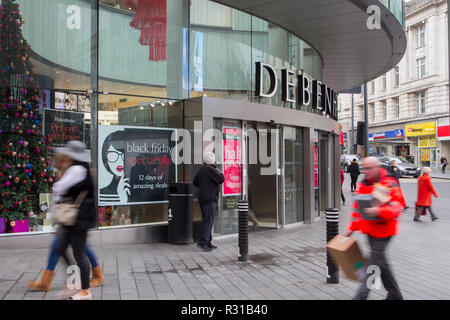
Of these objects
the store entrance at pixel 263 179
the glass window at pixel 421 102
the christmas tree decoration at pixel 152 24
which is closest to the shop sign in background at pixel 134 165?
the christmas tree decoration at pixel 152 24

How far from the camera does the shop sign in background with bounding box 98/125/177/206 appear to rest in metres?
8.97

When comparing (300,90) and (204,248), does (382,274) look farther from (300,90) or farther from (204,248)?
(300,90)

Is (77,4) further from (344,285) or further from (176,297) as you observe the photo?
(344,285)

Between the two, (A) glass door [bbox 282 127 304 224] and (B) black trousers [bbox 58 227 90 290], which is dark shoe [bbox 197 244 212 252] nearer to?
(B) black trousers [bbox 58 227 90 290]

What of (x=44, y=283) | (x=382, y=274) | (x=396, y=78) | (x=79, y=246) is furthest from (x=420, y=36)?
(x=44, y=283)

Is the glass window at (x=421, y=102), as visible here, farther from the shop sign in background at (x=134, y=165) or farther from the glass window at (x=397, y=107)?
the shop sign in background at (x=134, y=165)

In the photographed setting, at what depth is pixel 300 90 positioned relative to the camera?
12.5m

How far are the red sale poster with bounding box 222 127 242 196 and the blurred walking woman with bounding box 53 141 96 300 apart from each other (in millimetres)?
5330

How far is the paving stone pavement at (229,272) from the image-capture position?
5.52 meters

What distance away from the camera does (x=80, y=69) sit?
8828mm

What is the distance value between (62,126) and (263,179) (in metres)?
5.43

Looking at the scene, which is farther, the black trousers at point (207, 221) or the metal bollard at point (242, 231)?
the black trousers at point (207, 221)

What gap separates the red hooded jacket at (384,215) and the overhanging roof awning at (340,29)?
21.8 ft
